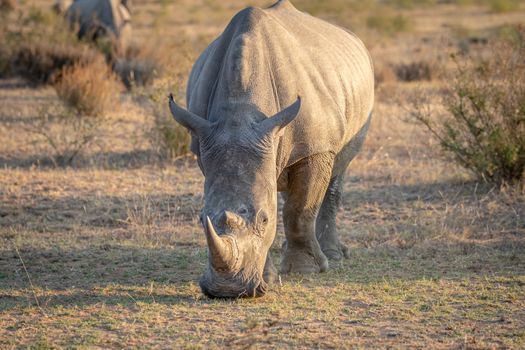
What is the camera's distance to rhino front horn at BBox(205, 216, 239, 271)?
5141 millimetres

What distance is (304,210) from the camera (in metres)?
6.58

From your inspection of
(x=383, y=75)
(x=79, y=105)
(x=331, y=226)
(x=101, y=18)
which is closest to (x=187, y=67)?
(x=79, y=105)

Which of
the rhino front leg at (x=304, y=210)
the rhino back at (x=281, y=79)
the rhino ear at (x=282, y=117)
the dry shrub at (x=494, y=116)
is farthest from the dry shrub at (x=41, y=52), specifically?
the rhino ear at (x=282, y=117)

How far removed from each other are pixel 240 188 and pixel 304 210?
1.11 m

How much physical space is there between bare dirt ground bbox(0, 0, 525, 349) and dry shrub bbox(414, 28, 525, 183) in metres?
0.30

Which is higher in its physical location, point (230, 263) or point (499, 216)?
point (230, 263)

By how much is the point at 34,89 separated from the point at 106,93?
316 centimetres

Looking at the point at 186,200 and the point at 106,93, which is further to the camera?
the point at 106,93

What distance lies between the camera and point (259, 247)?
5.69 metres

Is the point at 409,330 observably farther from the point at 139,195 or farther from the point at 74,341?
the point at 139,195

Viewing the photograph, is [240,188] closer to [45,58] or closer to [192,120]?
[192,120]

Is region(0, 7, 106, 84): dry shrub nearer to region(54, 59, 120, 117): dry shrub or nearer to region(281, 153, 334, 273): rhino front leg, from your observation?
region(54, 59, 120, 117): dry shrub

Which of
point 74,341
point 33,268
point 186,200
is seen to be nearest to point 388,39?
point 186,200

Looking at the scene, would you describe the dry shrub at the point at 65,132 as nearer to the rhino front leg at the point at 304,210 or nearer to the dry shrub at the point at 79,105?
the dry shrub at the point at 79,105
